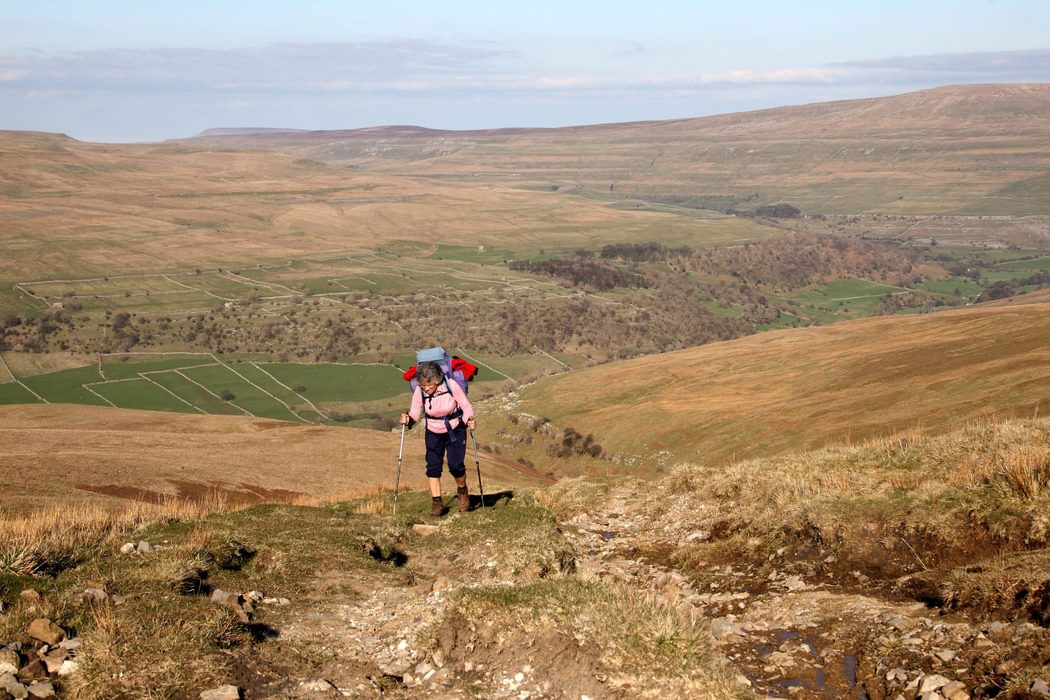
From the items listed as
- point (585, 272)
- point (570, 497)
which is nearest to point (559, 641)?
point (570, 497)

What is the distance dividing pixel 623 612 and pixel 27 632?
17.7 feet

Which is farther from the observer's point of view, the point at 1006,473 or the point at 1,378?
the point at 1,378

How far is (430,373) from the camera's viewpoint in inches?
601

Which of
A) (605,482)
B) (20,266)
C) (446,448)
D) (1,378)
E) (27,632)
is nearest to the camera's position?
(27,632)

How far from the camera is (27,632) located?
8.20 m

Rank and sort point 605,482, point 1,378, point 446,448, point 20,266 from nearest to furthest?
point 446,448 → point 605,482 → point 1,378 → point 20,266

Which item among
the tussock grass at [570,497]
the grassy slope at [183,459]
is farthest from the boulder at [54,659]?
the tussock grass at [570,497]

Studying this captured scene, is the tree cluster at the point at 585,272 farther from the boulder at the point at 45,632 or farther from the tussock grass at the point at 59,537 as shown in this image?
the boulder at the point at 45,632

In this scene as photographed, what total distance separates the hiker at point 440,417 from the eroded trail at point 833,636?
366 cm

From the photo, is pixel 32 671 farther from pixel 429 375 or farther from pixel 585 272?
pixel 585 272

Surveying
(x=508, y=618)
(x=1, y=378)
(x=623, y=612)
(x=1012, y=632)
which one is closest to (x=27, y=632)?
(x=508, y=618)

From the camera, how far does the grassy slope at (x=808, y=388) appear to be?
32.1 meters

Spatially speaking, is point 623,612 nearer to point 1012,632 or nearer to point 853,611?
point 853,611

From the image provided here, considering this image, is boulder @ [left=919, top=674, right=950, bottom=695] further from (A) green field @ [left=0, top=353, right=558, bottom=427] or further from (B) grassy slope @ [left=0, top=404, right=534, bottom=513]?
(A) green field @ [left=0, top=353, right=558, bottom=427]
